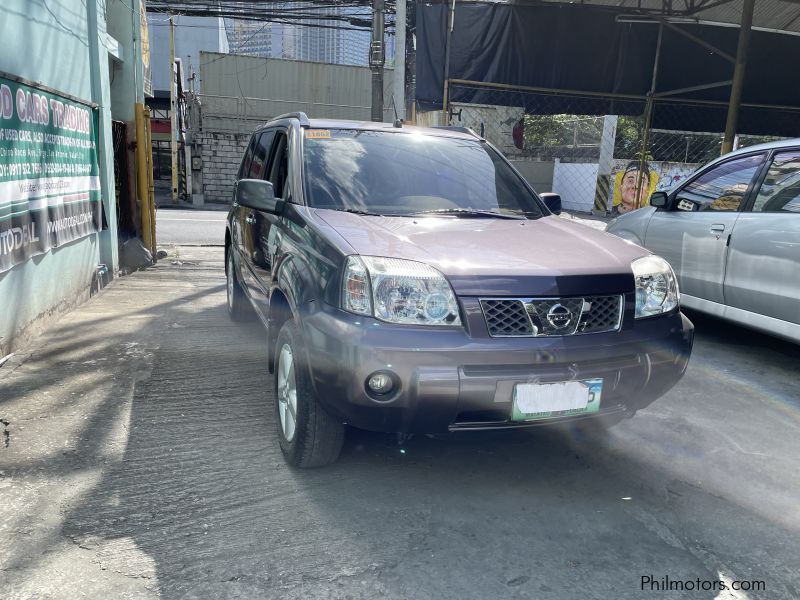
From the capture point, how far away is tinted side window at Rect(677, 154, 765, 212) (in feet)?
16.3

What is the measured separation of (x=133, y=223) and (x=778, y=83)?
40.9ft

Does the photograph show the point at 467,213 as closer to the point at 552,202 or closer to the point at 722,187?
the point at 552,202

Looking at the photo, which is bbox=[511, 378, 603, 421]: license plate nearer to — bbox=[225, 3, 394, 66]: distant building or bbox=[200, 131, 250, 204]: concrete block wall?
bbox=[225, 3, 394, 66]: distant building

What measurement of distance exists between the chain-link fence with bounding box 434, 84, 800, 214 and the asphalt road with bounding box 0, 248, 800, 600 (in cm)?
1024

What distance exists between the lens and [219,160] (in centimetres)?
2314

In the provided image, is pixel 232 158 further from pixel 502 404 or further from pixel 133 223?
pixel 502 404

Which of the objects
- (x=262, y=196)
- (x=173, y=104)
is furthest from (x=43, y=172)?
(x=173, y=104)

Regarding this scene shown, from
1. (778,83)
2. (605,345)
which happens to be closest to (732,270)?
(605,345)

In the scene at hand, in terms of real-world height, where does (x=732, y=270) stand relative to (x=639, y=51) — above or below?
below

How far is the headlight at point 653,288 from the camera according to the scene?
2932 millimetres

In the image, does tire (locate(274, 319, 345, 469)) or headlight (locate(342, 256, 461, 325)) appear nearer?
headlight (locate(342, 256, 461, 325))

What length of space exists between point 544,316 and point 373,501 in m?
1.09

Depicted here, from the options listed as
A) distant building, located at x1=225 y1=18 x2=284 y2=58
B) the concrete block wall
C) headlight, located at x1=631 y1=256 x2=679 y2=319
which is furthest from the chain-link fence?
headlight, located at x1=631 y1=256 x2=679 y2=319

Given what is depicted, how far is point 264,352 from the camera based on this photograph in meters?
4.91
